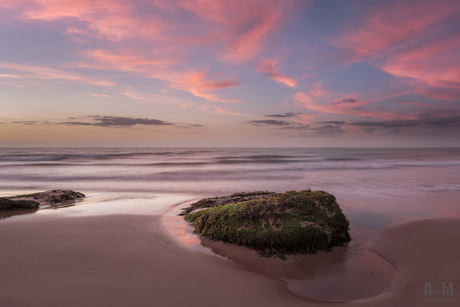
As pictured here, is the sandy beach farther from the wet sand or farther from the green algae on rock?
the green algae on rock

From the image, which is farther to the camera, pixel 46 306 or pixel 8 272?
pixel 8 272

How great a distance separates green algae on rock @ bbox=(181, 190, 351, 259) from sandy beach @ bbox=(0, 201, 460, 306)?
0.57ft

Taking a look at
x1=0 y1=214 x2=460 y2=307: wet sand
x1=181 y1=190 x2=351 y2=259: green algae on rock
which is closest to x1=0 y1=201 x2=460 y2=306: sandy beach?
x1=0 y1=214 x2=460 y2=307: wet sand

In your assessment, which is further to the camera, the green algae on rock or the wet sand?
the green algae on rock

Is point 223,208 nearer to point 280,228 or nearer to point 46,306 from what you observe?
point 280,228

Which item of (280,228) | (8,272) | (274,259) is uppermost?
(280,228)

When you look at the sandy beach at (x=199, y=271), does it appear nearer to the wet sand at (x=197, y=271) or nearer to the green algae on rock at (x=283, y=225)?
the wet sand at (x=197, y=271)

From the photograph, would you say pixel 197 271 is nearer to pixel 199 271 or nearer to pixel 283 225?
pixel 199 271

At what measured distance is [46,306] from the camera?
2.47 meters

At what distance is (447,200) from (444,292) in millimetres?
7104

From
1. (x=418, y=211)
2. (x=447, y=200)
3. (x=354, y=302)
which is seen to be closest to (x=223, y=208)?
(x=354, y=302)

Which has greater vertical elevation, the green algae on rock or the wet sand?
the green algae on rock

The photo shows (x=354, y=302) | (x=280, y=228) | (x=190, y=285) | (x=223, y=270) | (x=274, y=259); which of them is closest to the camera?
(x=354, y=302)

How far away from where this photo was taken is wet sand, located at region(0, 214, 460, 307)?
267cm
